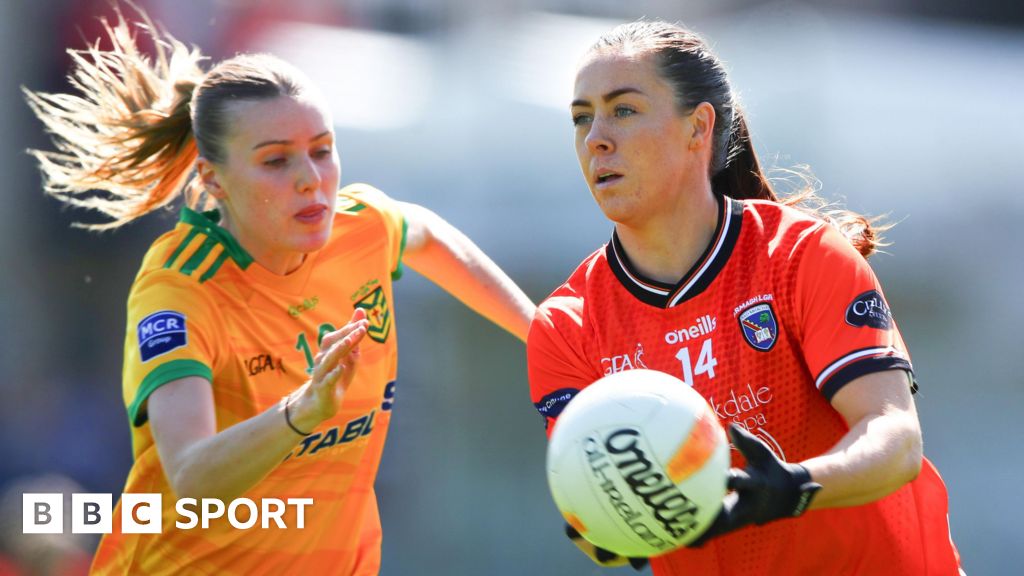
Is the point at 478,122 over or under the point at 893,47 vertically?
under

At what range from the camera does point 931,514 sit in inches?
123

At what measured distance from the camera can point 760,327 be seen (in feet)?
10.1

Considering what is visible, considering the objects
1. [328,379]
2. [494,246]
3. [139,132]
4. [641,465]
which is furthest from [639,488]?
[494,246]

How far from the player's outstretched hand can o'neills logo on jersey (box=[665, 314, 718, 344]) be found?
0.82 m

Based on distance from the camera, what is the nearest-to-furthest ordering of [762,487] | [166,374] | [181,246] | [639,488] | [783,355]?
[762,487] → [639,488] → [783,355] → [166,374] → [181,246]

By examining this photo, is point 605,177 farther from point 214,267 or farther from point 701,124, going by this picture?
point 214,267

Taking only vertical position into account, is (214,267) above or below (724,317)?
above

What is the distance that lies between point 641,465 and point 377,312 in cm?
168

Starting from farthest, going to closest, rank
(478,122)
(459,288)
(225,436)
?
(478,122) < (459,288) < (225,436)

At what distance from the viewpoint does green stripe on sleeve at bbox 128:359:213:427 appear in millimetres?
3527

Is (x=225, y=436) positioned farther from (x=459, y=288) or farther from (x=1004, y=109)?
(x=1004, y=109)

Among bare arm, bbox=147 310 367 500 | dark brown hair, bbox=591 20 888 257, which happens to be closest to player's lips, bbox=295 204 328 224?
bare arm, bbox=147 310 367 500

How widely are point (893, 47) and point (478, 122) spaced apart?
3513mm

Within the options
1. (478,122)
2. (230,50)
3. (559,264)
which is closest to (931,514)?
(559,264)
